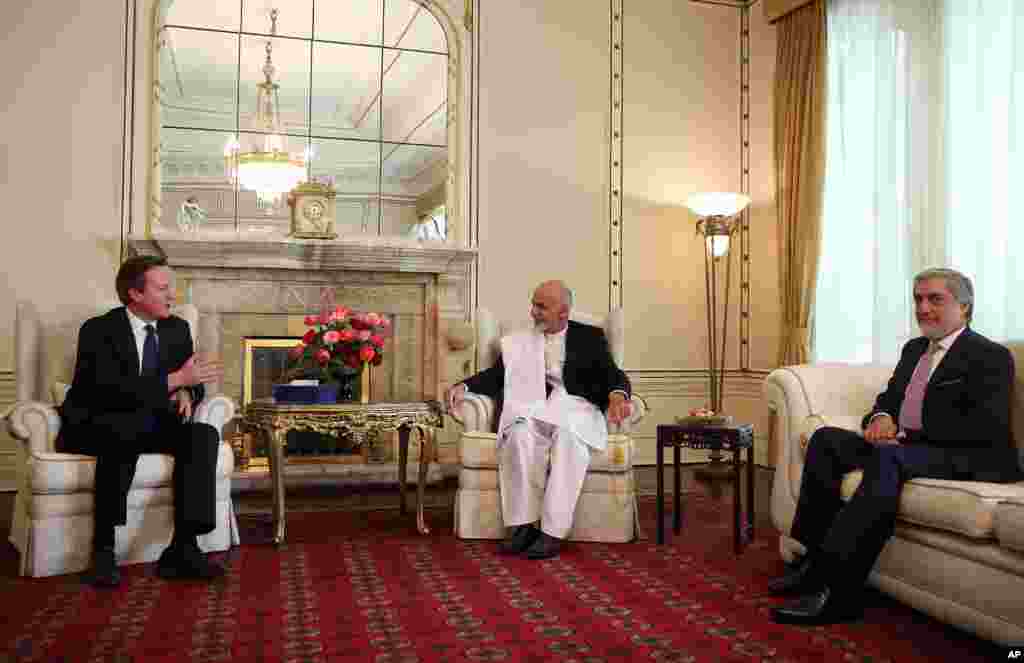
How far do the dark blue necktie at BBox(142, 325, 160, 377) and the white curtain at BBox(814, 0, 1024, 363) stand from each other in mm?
3641

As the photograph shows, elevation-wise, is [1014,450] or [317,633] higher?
[1014,450]

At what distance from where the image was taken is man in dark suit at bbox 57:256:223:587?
10.8 ft

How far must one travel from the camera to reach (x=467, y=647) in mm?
2525

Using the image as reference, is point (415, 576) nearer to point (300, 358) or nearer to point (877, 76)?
point (300, 358)

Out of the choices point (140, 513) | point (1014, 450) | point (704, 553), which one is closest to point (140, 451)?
point (140, 513)

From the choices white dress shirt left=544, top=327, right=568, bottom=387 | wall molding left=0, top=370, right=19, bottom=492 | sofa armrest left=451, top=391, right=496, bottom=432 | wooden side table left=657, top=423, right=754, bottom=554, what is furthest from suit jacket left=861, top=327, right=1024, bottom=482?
wall molding left=0, top=370, right=19, bottom=492

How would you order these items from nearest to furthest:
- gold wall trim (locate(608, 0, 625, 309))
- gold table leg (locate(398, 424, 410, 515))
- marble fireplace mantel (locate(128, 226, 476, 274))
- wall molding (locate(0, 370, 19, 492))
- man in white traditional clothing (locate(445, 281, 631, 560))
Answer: man in white traditional clothing (locate(445, 281, 631, 560)), gold table leg (locate(398, 424, 410, 515)), wall molding (locate(0, 370, 19, 492)), marble fireplace mantel (locate(128, 226, 476, 274)), gold wall trim (locate(608, 0, 625, 309))

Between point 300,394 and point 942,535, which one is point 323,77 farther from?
point 942,535

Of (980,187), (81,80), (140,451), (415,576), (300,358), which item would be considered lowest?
(415,576)

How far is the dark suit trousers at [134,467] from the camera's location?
3.30m

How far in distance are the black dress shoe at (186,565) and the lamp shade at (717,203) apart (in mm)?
3798

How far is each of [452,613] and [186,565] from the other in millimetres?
1052

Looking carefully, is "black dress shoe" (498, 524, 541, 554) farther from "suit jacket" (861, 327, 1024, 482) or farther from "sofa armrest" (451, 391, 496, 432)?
"suit jacket" (861, 327, 1024, 482)

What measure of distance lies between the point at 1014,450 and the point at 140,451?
10.1 ft
